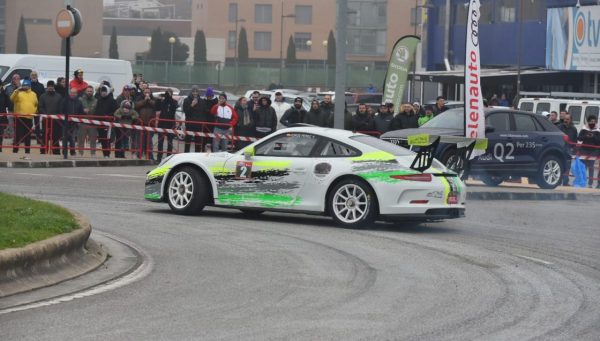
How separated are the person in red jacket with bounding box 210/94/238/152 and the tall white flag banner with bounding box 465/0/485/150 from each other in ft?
20.8

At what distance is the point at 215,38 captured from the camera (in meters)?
114

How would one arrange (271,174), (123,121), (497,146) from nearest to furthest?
(271,174), (497,146), (123,121)

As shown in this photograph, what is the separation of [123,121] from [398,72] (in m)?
8.91

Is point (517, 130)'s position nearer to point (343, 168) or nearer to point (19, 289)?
point (343, 168)

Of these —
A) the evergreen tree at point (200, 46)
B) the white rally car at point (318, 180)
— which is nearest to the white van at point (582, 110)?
the white rally car at point (318, 180)

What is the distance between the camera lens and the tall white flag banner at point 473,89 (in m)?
24.0

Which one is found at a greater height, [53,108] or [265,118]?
[53,108]

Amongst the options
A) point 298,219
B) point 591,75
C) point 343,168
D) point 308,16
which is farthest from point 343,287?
point 308,16

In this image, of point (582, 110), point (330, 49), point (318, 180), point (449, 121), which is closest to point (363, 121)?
point (449, 121)

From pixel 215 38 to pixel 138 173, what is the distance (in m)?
89.3

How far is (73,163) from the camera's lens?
26.9 m

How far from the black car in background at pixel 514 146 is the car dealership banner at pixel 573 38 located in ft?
90.1

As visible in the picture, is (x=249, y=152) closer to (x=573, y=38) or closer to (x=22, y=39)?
(x=573, y=38)

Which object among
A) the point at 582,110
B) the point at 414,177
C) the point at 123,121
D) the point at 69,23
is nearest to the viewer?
the point at 414,177
